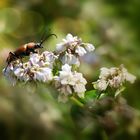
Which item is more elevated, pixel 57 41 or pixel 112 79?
pixel 57 41

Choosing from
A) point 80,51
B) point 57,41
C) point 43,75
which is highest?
point 57,41

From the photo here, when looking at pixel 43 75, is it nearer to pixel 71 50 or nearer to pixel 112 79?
pixel 71 50

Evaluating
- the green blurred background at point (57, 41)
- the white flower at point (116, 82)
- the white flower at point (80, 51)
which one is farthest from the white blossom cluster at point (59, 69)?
the green blurred background at point (57, 41)

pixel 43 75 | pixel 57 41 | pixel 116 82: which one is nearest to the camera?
pixel 43 75

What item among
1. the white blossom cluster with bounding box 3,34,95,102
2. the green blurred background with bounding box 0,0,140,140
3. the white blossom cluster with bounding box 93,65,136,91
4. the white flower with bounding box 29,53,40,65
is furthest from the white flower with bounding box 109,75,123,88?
the green blurred background with bounding box 0,0,140,140

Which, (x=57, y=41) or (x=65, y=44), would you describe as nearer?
(x=65, y=44)

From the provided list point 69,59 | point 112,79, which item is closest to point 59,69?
point 69,59
